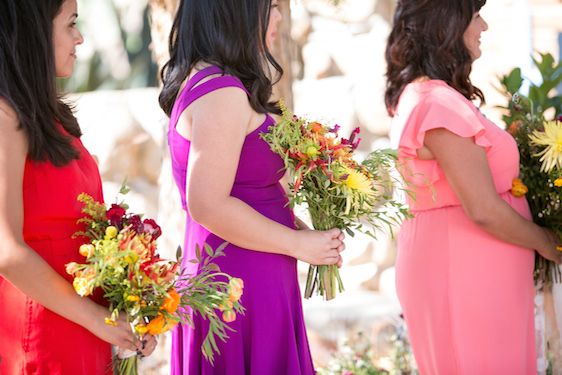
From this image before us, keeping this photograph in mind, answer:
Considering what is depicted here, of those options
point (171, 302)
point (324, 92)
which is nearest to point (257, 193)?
point (171, 302)

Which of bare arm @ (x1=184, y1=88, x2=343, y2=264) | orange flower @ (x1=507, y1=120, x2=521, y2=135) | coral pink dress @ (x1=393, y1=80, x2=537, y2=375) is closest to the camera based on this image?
bare arm @ (x1=184, y1=88, x2=343, y2=264)

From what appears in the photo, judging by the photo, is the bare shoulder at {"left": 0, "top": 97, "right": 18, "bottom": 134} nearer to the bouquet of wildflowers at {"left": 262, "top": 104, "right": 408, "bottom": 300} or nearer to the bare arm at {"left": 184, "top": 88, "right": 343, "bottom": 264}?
the bare arm at {"left": 184, "top": 88, "right": 343, "bottom": 264}

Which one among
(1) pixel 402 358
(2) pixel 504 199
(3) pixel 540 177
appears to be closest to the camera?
(2) pixel 504 199

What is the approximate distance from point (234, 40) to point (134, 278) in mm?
858

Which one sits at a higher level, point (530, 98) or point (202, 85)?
point (202, 85)

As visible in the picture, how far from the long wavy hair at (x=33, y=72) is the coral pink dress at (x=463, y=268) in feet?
4.99

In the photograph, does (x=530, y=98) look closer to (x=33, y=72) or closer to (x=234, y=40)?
(x=234, y=40)

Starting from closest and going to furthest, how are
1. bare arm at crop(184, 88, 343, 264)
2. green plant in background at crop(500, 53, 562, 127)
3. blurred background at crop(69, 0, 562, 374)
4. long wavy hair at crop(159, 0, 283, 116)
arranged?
bare arm at crop(184, 88, 343, 264) < long wavy hair at crop(159, 0, 283, 116) < green plant in background at crop(500, 53, 562, 127) < blurred background at crop(69, 0, 562, 374)

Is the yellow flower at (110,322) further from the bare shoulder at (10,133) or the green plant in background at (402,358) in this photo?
the green plant in background at (402,358)

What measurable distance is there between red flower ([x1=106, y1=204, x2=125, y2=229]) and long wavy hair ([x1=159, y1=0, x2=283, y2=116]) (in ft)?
1.76

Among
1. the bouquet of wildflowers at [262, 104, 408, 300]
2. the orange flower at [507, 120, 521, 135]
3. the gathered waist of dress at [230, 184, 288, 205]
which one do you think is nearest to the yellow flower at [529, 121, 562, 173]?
the orange flower at [507, 120, 521, 135]

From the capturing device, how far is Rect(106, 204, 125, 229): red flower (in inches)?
95.0

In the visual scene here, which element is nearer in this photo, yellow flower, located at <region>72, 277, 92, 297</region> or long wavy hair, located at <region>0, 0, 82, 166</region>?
yellow flower, located at <region>72, 277, 92, 297</region>

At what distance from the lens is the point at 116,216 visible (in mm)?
2422
